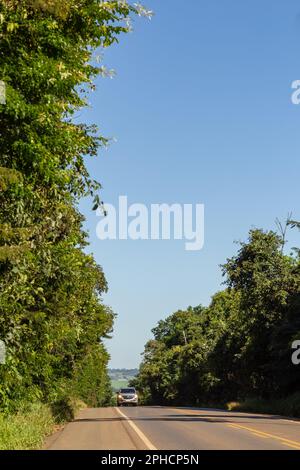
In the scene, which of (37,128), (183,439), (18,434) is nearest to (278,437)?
(183,439)

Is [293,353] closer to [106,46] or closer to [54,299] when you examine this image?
[54,299]

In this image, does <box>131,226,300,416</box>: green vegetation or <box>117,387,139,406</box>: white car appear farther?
<box>117,387,139,406</box>: white car

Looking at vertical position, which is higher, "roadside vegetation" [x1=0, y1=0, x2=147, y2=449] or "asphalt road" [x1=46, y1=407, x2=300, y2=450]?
"roadside vegetation" [x1=0, y1=0, x2=147, y2=449]

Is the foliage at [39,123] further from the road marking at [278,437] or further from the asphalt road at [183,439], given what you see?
the road marking at [278,437]

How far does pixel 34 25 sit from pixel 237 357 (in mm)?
40640

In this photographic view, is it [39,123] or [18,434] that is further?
[18,434]

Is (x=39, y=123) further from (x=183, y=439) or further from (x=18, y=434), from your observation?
(x=183, y=439)

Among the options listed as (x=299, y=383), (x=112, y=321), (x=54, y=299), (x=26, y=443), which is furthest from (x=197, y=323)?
(x=26, y=443)

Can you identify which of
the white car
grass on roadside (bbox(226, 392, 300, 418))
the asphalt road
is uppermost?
the asphalt road

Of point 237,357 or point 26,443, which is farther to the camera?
point 237,357

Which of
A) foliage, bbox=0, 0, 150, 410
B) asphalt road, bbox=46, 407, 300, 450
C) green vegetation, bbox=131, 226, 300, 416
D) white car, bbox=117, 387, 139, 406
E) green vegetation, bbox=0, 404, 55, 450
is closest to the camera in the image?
foliage, bbox=0, 0, 150, 410

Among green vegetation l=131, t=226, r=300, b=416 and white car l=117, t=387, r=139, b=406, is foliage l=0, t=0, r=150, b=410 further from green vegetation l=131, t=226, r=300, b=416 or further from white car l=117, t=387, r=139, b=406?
white car l=117, t=387, r=139, b=406

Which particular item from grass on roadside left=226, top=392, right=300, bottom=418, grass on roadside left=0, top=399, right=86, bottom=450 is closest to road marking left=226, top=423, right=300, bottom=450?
grass on roadside left=0, top=399, right=86, bottom=450
